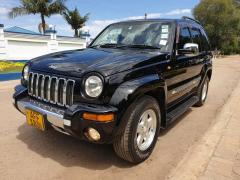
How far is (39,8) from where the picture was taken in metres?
21.3

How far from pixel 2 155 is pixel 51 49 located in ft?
44.6

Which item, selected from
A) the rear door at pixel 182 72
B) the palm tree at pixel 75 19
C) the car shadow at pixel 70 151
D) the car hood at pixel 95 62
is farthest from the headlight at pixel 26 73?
the palm tree at pixel 75 19

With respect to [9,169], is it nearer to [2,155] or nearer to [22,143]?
[2,155]

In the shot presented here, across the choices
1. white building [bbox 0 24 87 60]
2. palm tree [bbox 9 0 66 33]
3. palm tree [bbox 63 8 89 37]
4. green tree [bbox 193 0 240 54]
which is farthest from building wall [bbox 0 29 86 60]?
green tree [bbox 193 0 240 54]

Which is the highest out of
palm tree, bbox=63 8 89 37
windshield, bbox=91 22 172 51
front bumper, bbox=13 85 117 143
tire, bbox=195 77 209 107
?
palm tree, bbox=63 8 89 37

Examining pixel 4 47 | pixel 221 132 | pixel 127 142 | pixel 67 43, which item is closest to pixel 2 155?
pixel 127 142

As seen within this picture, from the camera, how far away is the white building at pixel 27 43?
13461mm

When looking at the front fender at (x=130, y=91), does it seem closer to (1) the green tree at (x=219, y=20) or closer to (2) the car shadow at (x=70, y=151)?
(2) the car shadow at (x=70, y=151)

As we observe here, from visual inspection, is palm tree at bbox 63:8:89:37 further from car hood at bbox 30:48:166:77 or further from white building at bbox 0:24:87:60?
car hood at bbox 30:48:166:77

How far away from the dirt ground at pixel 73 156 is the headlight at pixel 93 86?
0.96 meters

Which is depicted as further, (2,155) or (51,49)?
(51,49)

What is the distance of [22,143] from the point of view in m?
3.66

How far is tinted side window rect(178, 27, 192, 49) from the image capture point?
403 centimetres

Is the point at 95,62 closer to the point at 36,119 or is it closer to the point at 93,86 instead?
the point at 93,86
